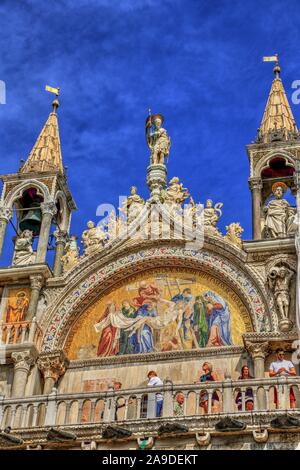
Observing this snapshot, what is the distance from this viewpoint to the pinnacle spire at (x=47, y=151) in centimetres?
2206

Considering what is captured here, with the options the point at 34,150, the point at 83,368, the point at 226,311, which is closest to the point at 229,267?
the point at 226,311

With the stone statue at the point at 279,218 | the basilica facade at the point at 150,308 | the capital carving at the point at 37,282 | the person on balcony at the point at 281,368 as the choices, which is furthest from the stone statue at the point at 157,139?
the person on balcony at the point at 281,368

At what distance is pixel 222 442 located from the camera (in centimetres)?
1460

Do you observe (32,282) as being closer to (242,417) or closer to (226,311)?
(226,311)

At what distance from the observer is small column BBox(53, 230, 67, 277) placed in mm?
20922

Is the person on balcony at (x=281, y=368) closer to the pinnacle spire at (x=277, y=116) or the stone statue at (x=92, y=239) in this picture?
the stone statue at (x=92, y=239)

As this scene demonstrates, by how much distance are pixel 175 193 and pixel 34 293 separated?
3.78 meters

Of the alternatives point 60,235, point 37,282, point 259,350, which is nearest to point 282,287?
point 259,350

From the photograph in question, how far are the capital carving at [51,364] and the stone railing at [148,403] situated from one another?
2010 mm

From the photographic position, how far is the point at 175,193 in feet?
67.5

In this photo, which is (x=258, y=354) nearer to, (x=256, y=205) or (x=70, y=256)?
(x=256, y=205)

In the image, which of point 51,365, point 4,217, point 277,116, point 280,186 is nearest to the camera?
point 51,365

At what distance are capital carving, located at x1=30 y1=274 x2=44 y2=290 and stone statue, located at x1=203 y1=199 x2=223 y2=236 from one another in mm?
3592

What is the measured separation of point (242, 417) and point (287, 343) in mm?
3070
